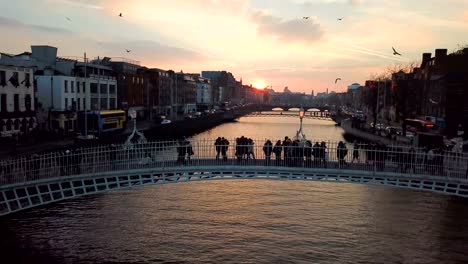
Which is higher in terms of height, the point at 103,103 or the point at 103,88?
the point at 103,88

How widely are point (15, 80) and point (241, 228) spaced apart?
4167cm

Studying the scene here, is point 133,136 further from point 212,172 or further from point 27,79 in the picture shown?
point 27,79

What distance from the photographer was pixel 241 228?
2897 centimetres

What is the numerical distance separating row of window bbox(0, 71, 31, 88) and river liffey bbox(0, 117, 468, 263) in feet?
91.8

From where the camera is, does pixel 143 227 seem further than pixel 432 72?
No

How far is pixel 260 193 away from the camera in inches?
1522

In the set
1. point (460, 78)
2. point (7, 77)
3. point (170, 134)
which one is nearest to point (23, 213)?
point (7, 77)

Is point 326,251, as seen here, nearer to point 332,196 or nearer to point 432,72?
point 332,196

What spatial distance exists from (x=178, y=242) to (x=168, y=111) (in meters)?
112

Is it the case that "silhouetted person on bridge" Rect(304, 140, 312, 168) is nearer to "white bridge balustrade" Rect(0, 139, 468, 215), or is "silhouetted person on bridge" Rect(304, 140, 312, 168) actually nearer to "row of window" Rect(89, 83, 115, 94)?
"white bridge balustrade" Rect(0, 139, 468, 215)

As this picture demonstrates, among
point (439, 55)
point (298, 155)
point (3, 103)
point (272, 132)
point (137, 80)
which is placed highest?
point (439, 55)

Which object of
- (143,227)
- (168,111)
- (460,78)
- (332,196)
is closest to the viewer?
(143,227)

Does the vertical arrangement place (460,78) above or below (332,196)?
above

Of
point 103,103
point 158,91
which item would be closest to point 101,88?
point 103,103
